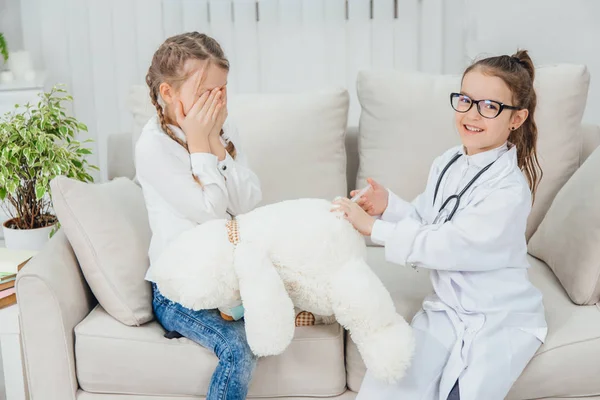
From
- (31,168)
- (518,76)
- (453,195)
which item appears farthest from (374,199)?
(31,168)

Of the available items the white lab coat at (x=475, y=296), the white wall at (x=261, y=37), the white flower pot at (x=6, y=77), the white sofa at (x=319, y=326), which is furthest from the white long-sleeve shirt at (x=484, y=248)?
the white flower pot at (x=6, y=77)

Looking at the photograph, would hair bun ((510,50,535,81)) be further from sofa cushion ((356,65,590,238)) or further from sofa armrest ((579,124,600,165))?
sofa armrest ((579,124,600,165))

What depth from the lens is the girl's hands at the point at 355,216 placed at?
1453 mm

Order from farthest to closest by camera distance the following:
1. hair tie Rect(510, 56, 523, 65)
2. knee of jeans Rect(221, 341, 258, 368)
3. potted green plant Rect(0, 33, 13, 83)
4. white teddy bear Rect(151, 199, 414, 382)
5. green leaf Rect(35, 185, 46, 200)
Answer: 1. potted green plant Rect(0, 33, 13, 83)
2. green leaf Rect(35, 185, 46, 200)
3. hair tie Rect(510, 56, 523, 65)
4. knee of jeans Rect(221, 341, 258, 368)
5. white teddy bear Rect(151, 199, 414, 382)

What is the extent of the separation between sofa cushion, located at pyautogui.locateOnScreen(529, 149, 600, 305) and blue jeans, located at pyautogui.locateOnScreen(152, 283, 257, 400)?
0.83 metres

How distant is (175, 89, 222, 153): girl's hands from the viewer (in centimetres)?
157

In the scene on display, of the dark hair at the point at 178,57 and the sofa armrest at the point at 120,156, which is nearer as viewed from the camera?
the dark hair at the point at 178,57

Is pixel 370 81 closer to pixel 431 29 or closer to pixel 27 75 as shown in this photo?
pixel 431 29

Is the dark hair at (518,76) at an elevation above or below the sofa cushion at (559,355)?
above

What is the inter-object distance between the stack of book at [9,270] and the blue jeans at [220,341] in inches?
16.0

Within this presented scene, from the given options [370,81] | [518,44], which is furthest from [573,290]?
[518,44]

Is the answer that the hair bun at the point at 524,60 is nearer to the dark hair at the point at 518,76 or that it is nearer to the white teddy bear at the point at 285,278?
the dark hair at the point at 518,76

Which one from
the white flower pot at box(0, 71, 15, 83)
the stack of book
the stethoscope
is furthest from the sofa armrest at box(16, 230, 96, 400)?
the white flower pot at box(0, 71, 15, 83)

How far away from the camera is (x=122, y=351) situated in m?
1.54
